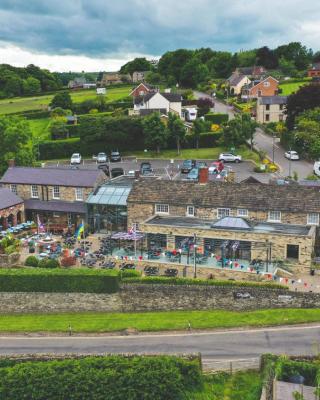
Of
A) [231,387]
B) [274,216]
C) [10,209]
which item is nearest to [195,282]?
[231,387]

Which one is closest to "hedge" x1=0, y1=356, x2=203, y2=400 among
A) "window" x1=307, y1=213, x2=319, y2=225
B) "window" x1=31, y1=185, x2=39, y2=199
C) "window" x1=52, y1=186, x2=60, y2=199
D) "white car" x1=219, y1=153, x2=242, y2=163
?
"window" x1=307, y1=213, x2=319, y2=225

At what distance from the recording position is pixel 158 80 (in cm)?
14925

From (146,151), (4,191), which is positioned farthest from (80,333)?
(146,151)

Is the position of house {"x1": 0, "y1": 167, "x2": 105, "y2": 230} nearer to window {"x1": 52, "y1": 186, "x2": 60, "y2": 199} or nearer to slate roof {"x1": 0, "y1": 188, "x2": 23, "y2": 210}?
window {"x1": 52, "y1": 186, "x2": 60, "y2": 199}

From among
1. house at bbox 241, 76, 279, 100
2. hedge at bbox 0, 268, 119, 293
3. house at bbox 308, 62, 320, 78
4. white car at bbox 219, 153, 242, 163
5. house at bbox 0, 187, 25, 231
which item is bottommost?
hedge at bbox 0, 268, 119, 293

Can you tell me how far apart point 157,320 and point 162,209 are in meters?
14.5

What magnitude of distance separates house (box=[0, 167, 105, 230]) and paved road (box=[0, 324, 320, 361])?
67.2ft

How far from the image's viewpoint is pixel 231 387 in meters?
26.8

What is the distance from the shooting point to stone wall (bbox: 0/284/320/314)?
35.5 metres

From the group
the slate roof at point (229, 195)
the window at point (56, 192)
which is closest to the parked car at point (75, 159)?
the window at point (56, 192)

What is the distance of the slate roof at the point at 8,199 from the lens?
172 feet

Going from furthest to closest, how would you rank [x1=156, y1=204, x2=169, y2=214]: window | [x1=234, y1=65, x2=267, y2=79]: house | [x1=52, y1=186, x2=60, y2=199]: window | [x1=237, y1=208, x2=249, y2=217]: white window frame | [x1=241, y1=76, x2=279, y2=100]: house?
[x1=234, y1=65, x2=267, y2=79]: house, [x1=241, y1=76, x2=279, y2=100]: house, [x1=52, y1=186, x2=60, y2=199]: window, [x1=156, y1=204, x2=169, y2=214]: window, [x1=237, y1=208, x2=249, y2=217]: white window frame

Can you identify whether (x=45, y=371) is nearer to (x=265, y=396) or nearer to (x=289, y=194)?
(x=265, y=396)

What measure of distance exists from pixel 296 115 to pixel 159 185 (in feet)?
138
